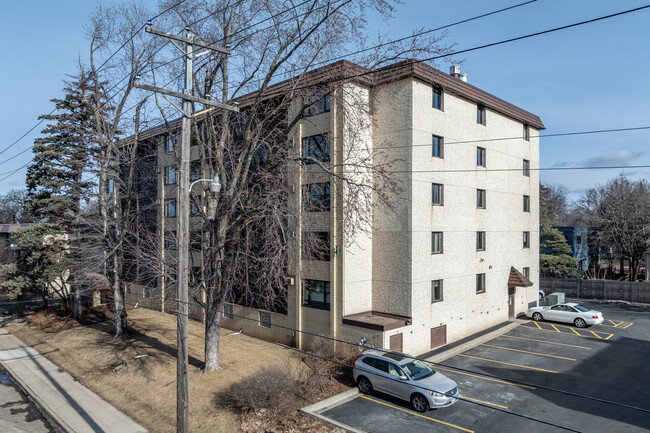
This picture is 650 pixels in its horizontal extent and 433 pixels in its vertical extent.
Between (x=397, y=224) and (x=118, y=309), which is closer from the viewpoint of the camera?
(x=397, y=224)

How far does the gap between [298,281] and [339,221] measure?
150 inches

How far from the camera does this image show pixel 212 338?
16.7m

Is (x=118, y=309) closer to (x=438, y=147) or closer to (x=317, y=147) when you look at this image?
(x=317, y=147)

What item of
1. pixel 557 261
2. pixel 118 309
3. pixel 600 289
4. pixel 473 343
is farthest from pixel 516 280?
pixel 118 309

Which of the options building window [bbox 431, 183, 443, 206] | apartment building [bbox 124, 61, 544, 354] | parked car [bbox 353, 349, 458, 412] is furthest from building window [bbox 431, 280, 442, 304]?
parked car [bbox 353, 349, 458, 412]

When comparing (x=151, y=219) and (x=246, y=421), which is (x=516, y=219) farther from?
(x=151, y=219)

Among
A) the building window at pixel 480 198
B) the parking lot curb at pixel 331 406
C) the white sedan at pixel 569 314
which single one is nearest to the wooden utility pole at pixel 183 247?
the parking lot curb at pixel 331 406

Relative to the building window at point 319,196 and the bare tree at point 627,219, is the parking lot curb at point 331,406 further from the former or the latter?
the bare tree at point 627,219

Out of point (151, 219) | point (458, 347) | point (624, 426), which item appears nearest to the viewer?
point (624, 426)

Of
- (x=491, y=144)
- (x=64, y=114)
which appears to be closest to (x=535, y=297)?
(x=491, y=144)

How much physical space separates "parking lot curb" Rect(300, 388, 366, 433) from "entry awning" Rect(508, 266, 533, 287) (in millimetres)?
15447

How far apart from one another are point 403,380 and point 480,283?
11.6 m

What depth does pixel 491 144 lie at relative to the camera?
24391mm

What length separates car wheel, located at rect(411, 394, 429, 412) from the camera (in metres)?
13.2
